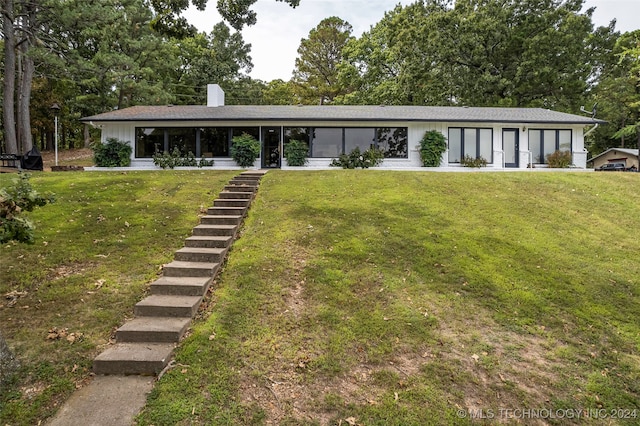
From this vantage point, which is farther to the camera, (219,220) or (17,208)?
(219,220)

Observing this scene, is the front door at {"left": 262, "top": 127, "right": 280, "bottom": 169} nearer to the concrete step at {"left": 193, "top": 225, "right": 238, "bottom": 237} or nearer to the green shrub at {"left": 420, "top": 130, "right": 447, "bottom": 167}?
the green shrub at {"left": 420, "top": 130, "right": 447, "bottom": 167}

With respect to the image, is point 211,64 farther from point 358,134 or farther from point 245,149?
point 358,134

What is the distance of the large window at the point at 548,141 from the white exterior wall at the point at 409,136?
0.83ft

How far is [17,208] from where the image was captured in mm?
3602

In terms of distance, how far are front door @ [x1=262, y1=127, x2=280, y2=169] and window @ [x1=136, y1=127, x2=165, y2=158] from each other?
198 inches

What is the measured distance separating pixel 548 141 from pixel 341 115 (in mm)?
10875

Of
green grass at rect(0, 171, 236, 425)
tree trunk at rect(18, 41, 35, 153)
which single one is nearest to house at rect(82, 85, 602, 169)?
tree trunk at rect(18, 41, 35, 153)

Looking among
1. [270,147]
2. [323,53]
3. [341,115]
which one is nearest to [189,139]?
[270,147]

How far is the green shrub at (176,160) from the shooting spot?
17047mm

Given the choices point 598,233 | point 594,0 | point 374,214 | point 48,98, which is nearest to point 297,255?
point 374,214

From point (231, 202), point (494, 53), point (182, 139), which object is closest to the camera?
point (231, 202)

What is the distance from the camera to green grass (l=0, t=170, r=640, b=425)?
11.5ft

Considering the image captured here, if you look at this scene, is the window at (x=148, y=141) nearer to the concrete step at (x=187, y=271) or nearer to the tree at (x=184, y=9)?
the tree at (x=184, y=9)

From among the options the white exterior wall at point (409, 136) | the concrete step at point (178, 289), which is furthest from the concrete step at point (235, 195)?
the white exterior wall at point (409, 136)
